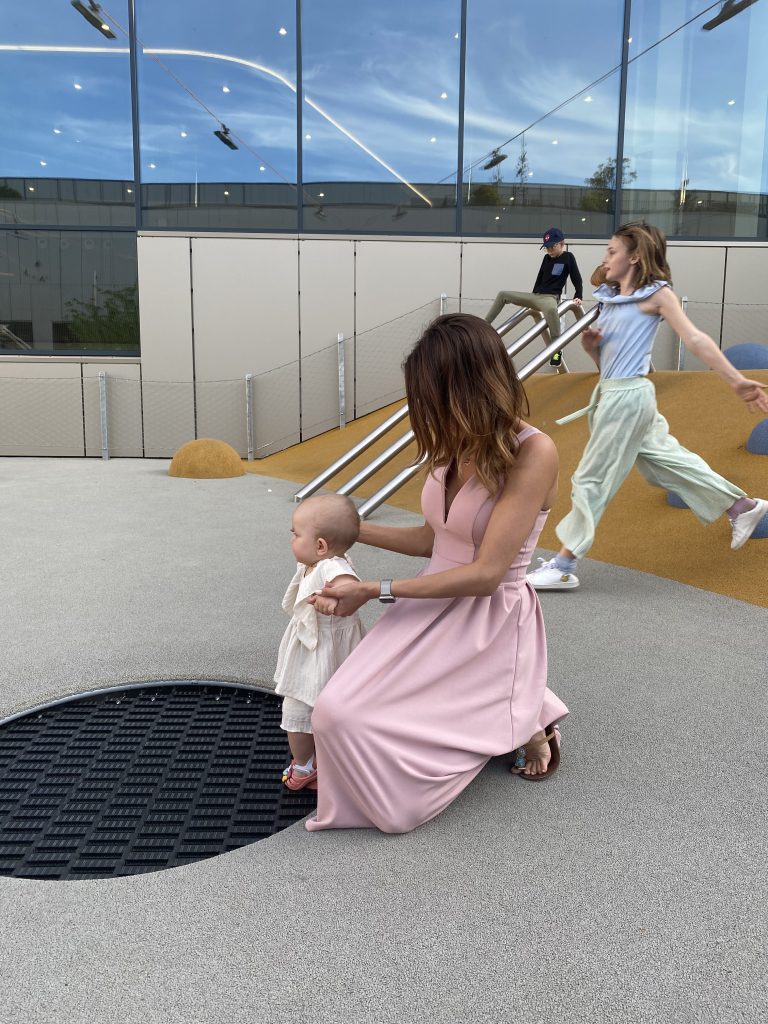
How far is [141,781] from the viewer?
215 cm

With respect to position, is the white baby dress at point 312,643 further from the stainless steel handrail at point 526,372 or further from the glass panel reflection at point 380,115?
the glass panel reflection at point 380,115

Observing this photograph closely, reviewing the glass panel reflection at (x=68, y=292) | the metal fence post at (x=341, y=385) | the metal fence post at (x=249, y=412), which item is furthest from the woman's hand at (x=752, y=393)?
the glass panel reflection at (x=68, y=292)

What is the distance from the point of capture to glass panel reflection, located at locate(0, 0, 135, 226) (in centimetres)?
1132

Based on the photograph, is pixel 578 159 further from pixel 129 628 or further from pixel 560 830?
pixel 560 830

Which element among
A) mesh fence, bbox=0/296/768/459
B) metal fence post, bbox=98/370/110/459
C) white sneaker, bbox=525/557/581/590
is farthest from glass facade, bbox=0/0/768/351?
white sneaker, bbox=525/557/581/590

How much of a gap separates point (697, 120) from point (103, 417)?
9.30 m

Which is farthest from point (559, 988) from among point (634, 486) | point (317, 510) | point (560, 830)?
point (634, 486)

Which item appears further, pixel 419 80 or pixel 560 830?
pixel 419 80

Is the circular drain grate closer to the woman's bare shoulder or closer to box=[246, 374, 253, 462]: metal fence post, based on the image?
the woman's bare shoulder

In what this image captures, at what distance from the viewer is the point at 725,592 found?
392cm

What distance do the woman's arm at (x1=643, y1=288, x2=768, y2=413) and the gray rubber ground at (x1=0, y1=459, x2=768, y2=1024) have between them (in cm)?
103

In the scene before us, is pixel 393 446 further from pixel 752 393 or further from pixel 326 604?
pixel 326 604

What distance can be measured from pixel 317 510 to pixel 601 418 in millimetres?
2275

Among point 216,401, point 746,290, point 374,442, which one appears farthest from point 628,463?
point 746,290
